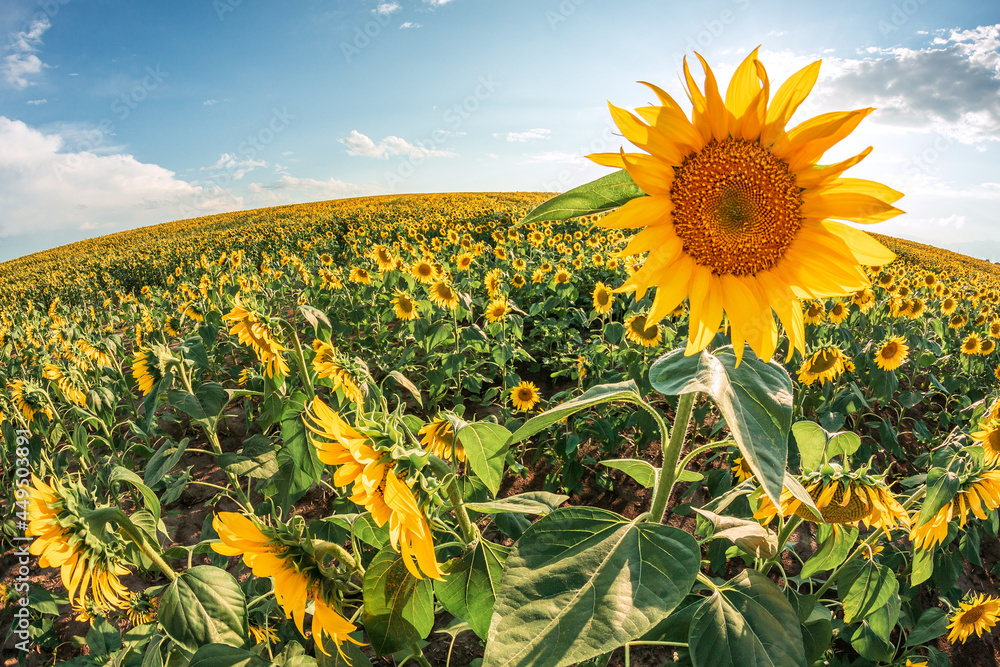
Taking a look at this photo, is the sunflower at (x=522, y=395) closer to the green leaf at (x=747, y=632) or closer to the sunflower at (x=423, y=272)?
the sunflower at (x=423, y=272)

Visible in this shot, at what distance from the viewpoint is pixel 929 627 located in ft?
6.37

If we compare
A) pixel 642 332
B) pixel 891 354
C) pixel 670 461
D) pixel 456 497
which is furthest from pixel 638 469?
pixel 891 354

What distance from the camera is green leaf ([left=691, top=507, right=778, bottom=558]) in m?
1.10

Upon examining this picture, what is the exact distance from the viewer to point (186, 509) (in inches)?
137

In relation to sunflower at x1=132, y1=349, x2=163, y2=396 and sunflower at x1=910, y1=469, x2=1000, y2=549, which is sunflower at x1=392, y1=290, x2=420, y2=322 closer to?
sunflower at x1=132, y1=349, x2=163, y2=396

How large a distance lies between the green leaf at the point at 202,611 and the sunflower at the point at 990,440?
255cm

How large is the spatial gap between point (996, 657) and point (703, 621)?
2897mm

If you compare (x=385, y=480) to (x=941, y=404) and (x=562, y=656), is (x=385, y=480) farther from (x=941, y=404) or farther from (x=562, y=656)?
(x=941, y=404)

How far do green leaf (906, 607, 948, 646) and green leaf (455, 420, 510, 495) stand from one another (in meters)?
2.21

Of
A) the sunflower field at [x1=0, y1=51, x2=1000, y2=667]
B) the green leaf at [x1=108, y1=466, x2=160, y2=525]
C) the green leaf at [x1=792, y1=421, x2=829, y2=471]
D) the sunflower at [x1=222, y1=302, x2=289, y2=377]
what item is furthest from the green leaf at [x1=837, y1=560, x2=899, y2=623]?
the sunflower at [x1=222, y1=302, x2=289, y2=377]

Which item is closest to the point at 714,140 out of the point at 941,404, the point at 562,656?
the point at 562,656

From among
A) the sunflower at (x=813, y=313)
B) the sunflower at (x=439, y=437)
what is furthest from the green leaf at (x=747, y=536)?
the sunflower at (x=813, y=313)

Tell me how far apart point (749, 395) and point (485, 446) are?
1.78 ft

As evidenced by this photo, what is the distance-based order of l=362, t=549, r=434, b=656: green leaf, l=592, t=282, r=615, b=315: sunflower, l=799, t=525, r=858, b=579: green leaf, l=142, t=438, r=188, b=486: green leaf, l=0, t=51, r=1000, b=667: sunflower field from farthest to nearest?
l=592, t=282, r=615, b=315: sunflower < l=142, t=438, r=188, b=486: green leaf < l=799, t=525, r=858, b=579: green leaf < l=362, t=549, r=434, b=656: green leaf < l=0, t=51, r=1000, b=667: sunflower field
